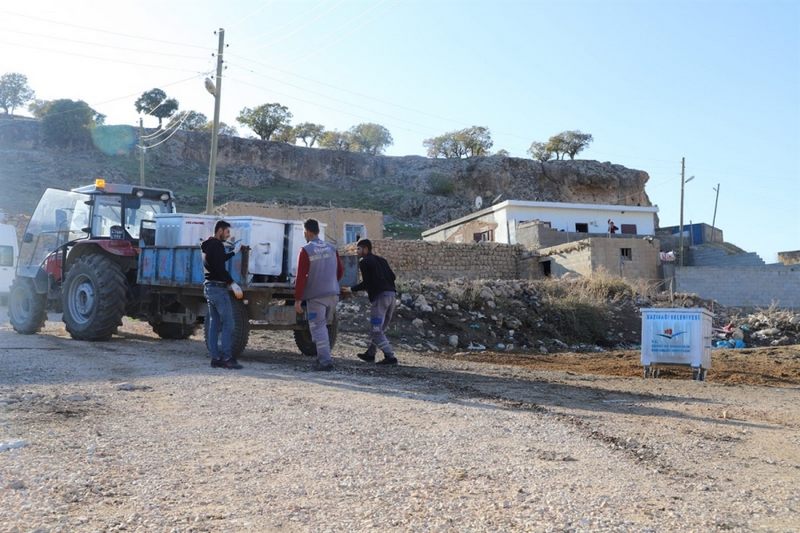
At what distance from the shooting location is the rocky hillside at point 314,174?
5891 centimetres

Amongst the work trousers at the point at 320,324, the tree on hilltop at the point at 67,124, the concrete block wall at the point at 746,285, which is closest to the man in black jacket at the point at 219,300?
the work trousers at the point at 320,324

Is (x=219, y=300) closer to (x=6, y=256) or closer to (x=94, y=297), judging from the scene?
(x=94, y=297)

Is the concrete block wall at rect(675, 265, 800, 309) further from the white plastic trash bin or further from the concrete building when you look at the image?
the white plastic trash bin

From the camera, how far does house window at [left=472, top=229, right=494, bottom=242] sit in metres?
42.9

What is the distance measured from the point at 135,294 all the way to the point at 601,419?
8.02 metres

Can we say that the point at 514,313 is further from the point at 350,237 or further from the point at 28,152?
the point at 28,152

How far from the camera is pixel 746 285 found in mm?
31250

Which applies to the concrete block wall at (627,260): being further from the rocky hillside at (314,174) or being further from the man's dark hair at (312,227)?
the rocky hillside at (314,174)

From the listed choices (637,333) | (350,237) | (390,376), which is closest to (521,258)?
(350,237)

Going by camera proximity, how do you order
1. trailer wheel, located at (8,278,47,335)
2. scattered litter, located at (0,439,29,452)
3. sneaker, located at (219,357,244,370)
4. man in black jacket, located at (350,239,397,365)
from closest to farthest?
scattered litter, located at (0,439,29,452)
sneaker, located at (219,357,244,370)
man in black jacket, located at (350,239,397,365)
trailer wheel, located at (8,278,47,335)

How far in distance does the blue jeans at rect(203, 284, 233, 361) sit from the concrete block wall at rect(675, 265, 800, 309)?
25.7 m

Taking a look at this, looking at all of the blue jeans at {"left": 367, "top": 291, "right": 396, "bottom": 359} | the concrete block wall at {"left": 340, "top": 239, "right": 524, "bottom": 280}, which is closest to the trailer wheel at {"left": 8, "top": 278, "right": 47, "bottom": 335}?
the blue jeans at {"left": 367, "top": 291, "right": 396, "bottom": 359}

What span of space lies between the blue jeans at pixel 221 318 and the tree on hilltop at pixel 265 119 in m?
76.6

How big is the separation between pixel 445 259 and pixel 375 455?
959 inches
